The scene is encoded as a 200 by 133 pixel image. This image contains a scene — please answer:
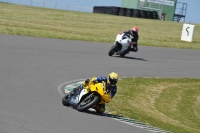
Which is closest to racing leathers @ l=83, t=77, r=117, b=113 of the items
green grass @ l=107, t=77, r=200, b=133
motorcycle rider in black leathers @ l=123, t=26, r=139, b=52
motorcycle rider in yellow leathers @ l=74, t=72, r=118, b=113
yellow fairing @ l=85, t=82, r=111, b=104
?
motorcycle rider in yellow leathers @ l=74, t=72, r=118, b=113

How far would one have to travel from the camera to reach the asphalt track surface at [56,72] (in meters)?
9.12

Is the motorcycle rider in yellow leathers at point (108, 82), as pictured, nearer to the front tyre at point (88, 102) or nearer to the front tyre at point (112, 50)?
the front tyre at point (88, 102)

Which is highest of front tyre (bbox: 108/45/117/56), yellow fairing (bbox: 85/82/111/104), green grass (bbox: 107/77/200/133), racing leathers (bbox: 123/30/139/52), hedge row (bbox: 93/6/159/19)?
yellow fairing (bbox: 85/82/111/104)

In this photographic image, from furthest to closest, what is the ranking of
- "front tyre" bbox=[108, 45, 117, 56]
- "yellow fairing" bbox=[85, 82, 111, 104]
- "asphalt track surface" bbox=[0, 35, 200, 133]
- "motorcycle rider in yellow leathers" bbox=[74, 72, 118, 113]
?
1. "front tyre" bbox=[108, 45, 117, 56]
2. "motorcycle rider in yellow leathers" bbox=[74, 72, 118, 113]
3. "yellow fairing" bbox=[85, 82, 111, 104]
4. "asphalt track surface" bbox=[0, 35, 200, 133]

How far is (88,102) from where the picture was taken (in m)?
10.8

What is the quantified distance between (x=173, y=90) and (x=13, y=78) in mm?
6868

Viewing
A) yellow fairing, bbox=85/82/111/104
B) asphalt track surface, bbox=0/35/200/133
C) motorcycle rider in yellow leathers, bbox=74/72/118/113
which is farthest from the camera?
motorcycle rider in yellow leathers, bbox=74/72/118/113

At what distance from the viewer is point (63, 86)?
14.2m

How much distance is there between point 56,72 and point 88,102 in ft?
18.0

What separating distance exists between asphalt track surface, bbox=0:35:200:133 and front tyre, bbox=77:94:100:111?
0.58 ft

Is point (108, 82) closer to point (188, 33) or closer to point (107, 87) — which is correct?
point (107, 87)

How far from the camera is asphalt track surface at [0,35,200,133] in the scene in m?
9.12

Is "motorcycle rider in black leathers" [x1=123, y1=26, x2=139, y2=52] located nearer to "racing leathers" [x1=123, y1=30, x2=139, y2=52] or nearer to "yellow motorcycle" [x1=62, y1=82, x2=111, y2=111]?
"racing leathers" [x1=123, y1=30, x2=139, y2=52]

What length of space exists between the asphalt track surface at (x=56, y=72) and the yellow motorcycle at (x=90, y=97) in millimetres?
197
